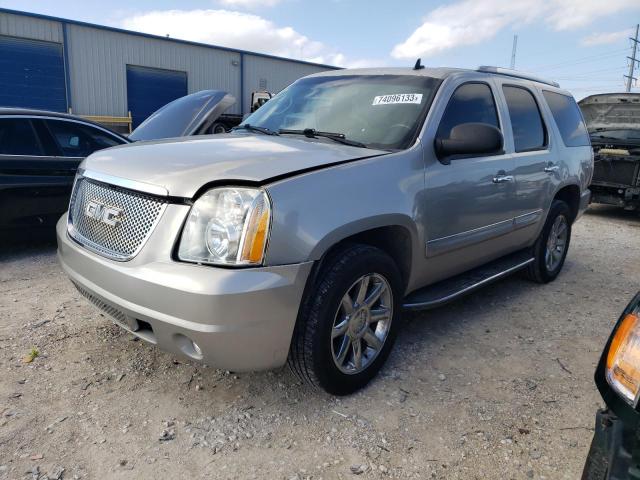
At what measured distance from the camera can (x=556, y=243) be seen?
197 inches

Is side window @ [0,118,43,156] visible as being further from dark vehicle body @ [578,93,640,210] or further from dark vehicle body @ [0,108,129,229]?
dark vehicle body @ [578,93,640,210]

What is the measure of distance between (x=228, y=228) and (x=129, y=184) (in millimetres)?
626

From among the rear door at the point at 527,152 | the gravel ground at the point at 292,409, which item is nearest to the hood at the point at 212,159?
the gravel ground at the point at 292,409

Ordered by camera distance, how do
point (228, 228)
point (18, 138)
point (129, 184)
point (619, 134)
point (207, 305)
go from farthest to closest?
point (619, 134) < point (18, 138) < point (129, 184) < point (228, 228) < point (207, 305)

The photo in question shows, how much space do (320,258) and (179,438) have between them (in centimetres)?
109

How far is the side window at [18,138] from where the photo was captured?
4.79 m

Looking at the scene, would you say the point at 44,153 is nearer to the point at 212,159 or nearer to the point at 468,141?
the point at 212,159


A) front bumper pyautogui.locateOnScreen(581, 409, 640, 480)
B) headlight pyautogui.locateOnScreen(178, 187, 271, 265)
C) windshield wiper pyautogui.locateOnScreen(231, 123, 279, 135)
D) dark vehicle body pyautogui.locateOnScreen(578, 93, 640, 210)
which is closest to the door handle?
windshield wiper pyautogui.locateOnScreen(231, 123, 279, 135)

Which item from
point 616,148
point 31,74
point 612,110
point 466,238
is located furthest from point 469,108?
point 31,74

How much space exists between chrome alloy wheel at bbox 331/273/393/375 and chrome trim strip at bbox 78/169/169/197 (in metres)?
1.03

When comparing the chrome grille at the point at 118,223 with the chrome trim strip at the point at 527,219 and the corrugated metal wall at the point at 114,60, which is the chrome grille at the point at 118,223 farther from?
the corrugated metal wall at the point at 114,60

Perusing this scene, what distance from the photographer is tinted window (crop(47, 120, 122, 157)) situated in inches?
204

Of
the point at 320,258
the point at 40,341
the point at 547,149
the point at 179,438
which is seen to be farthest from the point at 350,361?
the point at 547,149

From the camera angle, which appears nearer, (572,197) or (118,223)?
(118,223)
